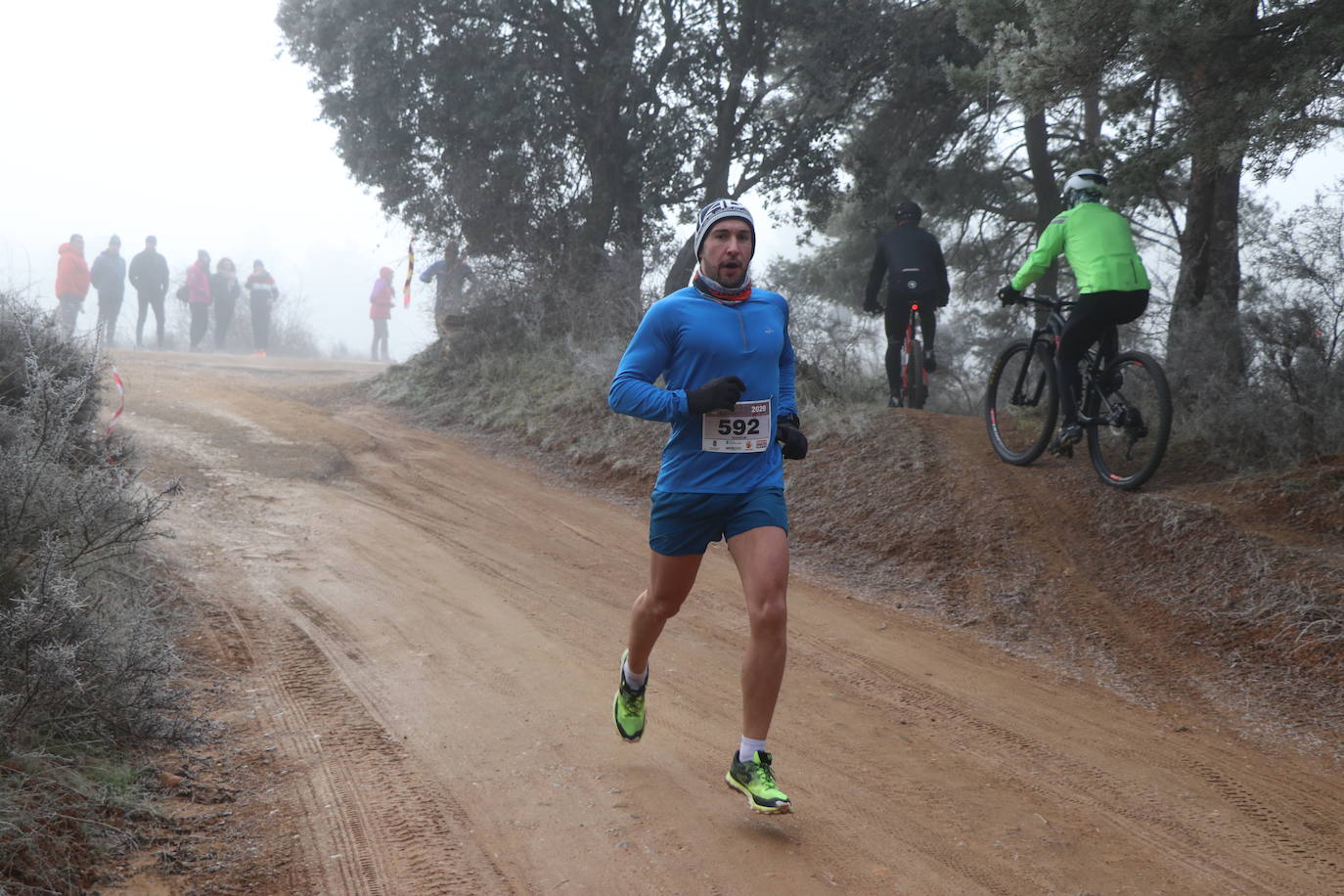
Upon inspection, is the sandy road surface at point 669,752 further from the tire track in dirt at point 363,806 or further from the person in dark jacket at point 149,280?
the person in dark jacket at point 149,280

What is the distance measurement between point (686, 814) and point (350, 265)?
287 ft

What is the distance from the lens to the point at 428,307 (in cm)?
1741

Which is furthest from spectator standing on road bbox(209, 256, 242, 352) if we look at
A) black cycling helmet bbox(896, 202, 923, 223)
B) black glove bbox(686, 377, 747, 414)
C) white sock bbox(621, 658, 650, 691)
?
black glove bbox(686, 377, 747, 414)

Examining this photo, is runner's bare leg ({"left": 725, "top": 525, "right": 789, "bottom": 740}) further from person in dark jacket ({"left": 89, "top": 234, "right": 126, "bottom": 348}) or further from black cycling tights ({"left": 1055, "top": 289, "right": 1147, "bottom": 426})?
person in dark jacket ({"left": 89, "top": 234, "right": 126, "bottom": 348})

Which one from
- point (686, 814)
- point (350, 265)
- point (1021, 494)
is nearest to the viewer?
point (686, 814)

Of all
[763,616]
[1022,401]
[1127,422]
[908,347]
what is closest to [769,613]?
[763,616]

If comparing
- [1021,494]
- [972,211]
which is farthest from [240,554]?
[972,211]

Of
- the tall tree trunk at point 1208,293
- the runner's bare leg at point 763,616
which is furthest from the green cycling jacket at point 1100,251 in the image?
the runner's bare leg at point 763,616

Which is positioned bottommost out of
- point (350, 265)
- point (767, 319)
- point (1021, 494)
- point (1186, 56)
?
point (1021, 494)

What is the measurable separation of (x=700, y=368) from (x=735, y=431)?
27cm

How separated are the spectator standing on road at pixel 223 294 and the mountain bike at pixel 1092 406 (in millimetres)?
21810

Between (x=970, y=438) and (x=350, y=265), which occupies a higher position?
(x=350, y=265)

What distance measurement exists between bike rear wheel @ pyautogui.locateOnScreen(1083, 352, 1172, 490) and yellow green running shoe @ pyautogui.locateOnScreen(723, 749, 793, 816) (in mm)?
4422

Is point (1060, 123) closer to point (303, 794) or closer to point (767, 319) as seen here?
point (767, 319)
